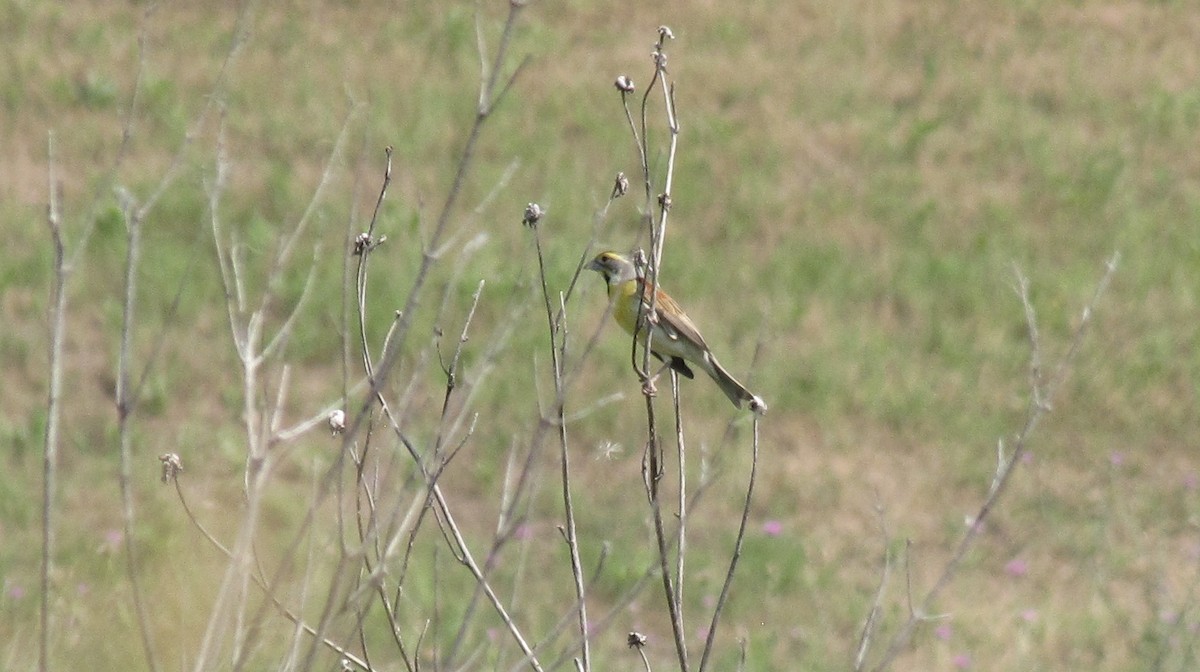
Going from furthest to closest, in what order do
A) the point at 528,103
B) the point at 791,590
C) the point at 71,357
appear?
the point at 528,103 < the point at 71,357 < the point at 791,590

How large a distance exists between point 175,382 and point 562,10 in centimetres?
579

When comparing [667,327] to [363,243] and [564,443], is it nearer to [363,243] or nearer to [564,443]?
[363,243]

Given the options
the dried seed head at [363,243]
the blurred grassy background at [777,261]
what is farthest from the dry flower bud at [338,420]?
the blurred grassy background at [777,261]

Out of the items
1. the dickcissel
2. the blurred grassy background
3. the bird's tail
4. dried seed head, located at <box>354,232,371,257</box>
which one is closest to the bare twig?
dried seed head, located at <box>354,232,371,257</box>

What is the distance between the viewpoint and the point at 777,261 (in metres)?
11.0

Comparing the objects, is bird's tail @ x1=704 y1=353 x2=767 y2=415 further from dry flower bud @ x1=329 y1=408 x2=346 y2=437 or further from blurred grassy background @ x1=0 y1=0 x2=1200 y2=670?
blurred grassy background @ x1=0 y1=0 x2=1200 y2=670

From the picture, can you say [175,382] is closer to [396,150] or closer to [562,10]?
[396,150]

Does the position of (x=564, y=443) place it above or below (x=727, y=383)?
above

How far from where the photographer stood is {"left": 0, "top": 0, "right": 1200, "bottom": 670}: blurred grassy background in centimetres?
827

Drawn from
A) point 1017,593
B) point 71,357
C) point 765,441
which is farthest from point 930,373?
point 71,357

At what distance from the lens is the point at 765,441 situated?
956 centimetres

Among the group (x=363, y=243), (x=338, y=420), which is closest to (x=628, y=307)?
(x=363, y=243)

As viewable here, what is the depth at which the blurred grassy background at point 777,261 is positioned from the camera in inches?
326

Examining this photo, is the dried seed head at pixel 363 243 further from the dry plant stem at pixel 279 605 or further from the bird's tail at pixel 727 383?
the bird's tail at pixel 727 383
